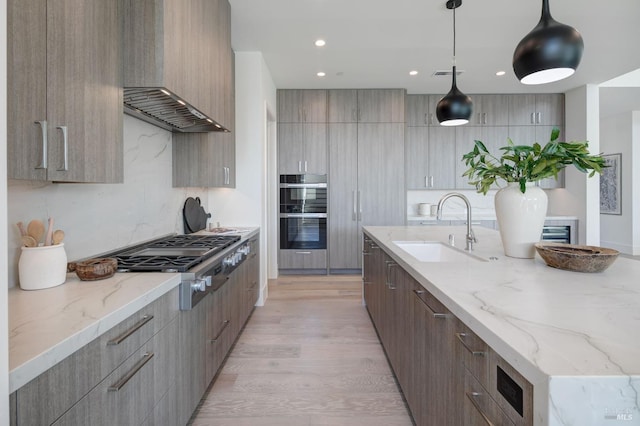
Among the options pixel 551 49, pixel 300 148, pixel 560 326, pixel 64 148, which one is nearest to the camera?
pixel 560 326

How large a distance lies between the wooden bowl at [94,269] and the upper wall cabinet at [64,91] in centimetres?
37

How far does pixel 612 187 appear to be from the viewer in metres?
6.78

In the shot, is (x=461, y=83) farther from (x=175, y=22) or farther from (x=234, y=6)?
(x=175, y=22)

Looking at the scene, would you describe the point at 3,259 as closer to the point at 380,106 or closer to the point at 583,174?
the point at 380,106

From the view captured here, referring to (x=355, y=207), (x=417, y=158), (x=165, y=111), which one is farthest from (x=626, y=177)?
(x=165, y=111)

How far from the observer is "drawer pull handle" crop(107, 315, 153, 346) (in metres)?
1.04

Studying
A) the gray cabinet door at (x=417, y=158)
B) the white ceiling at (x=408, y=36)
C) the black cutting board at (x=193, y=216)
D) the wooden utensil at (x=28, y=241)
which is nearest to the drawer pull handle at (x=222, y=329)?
the wooden utensil at (x=28, y=241)

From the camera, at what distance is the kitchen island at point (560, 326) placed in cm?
59

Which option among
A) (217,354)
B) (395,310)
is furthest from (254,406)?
(395,310)

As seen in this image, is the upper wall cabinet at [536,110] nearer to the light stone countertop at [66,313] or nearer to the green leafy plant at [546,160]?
the green leafy plant at [546,160]

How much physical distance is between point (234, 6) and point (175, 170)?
152cm

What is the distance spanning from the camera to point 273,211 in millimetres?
4934

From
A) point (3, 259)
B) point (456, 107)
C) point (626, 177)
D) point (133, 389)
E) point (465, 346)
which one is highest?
point (456, 107)

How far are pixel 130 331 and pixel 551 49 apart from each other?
2.05 metres
